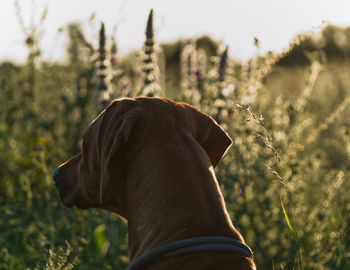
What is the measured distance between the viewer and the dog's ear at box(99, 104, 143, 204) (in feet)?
6.95

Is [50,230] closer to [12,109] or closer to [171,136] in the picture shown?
[171,136]

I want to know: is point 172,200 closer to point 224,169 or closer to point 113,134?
point 113,134

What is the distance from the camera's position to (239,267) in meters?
1.94

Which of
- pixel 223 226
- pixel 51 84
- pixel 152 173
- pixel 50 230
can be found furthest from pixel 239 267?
pixel 51 84

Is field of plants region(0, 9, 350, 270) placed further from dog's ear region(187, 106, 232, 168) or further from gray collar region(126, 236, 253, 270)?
gray collar region(126, 236, 253, 270)

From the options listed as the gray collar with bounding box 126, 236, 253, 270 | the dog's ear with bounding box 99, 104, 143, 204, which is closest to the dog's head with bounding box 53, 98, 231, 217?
the dog's ear with bounding box 99, 104, 143, 204

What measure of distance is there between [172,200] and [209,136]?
0.55 meters

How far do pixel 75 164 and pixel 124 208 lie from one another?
0.47 metres

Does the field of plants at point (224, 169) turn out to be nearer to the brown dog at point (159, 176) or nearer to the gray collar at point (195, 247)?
the brown dog at point (159, 176)

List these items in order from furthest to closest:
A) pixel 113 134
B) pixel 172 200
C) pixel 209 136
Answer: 1. pixel 209 136
2. pixel 113 134
3. pixel 172 200

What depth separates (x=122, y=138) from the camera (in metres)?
2.16

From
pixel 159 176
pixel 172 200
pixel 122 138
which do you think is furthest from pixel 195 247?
pixel 122 138

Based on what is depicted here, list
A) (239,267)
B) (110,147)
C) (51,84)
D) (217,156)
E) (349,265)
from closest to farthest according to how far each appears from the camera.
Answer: (239,267), (110,147), (217,156), (349,265), (51,84)

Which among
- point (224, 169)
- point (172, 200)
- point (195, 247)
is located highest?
point (172, 200)
